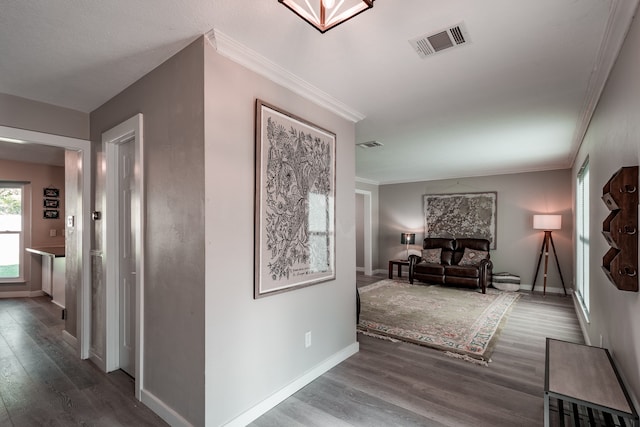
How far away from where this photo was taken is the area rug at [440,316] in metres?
3.45

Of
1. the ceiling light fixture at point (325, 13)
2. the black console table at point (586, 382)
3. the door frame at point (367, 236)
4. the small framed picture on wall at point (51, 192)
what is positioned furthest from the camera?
the door frame at point (367, 236)

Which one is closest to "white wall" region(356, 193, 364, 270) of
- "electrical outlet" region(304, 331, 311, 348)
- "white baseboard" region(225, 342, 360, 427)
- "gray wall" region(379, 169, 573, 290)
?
"gray wall" region(379, 169, 573, 290)

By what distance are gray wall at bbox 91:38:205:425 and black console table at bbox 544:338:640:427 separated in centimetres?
191

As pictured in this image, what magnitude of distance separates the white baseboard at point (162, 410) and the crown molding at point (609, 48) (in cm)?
330

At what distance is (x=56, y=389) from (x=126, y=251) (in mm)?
1163

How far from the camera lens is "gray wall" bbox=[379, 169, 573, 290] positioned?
6.00 metres

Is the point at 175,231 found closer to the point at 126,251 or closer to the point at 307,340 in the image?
the point at 126,251

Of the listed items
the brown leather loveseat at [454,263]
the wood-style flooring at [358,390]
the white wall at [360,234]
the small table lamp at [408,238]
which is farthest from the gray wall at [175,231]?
the white wall at [360,234]

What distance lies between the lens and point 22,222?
5.59 m

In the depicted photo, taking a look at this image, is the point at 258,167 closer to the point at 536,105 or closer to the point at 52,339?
the point at 536,105

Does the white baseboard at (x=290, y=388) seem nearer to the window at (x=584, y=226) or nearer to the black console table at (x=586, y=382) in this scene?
the black console table at (x=586, y=382)

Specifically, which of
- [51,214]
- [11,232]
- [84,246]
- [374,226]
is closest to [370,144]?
[84,246]

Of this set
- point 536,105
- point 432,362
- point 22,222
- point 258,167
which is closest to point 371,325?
point 432,362

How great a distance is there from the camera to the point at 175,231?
203cm
